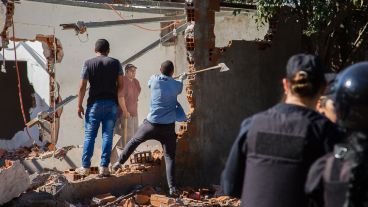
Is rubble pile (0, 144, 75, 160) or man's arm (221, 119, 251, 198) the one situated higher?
man's arm (221, 119, 251, 198)

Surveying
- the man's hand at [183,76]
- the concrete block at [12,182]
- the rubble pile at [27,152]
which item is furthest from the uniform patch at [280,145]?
the rubble pile at [27,152]

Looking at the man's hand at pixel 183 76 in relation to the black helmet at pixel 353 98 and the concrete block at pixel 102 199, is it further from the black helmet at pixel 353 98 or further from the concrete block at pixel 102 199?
the black helmet at pixel 353 98

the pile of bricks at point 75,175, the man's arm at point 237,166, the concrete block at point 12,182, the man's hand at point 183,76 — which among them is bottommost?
the pile of bricks at point 75,175

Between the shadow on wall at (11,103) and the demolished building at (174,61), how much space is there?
24 millimetres

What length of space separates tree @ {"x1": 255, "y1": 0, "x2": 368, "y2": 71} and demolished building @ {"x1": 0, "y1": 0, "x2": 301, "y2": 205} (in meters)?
0.34

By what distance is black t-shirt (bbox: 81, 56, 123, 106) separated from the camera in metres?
6.99

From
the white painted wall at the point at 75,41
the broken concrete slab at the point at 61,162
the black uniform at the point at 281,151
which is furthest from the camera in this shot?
the white painted wall at the point at 75,41

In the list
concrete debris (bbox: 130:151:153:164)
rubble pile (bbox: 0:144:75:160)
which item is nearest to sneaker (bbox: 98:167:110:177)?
concrete debris (bbox: 130:151:153:164)

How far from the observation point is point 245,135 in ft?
9.71

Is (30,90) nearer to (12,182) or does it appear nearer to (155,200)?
(155,200)

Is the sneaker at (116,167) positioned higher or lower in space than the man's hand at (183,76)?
lower

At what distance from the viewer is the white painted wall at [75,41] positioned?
11.4 meters

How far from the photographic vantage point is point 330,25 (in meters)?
11.1

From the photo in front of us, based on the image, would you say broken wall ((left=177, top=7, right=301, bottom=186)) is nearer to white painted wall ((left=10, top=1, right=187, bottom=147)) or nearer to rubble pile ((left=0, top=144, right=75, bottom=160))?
white painted wall ((left=10, top=1, right=187, bottom=147))
